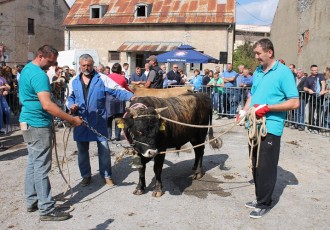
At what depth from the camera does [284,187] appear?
5.62m

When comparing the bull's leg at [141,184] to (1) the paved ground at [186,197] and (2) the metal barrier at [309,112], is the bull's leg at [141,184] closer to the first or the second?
(1) the paved ground at [186,197]

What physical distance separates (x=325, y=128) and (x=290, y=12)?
17.0 meters

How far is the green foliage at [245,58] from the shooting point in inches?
1301

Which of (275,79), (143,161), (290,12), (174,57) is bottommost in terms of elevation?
(143,161)

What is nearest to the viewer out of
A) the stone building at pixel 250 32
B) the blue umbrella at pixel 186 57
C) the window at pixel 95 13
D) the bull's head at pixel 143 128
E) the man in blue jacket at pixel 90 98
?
the bull's head at pixel 143 128

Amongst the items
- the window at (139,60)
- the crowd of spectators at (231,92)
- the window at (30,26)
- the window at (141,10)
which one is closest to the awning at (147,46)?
the window at (139,60)

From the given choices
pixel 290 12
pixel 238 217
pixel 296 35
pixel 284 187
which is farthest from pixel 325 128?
pixel 290 12

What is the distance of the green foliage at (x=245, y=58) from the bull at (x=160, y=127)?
27.1 meters

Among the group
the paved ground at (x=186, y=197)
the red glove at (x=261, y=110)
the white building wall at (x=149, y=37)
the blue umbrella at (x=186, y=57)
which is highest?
the white building wall at (x=149, y=37)

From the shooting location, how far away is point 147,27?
25.8 meters

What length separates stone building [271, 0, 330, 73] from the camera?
59.2ft

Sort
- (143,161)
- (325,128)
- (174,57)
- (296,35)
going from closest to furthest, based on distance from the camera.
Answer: (143,161), (325,128), (174,57), (296,35)

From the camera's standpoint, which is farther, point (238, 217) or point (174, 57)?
point (174, 57)

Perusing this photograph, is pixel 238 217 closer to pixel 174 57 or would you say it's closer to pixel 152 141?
pixel 152 141
